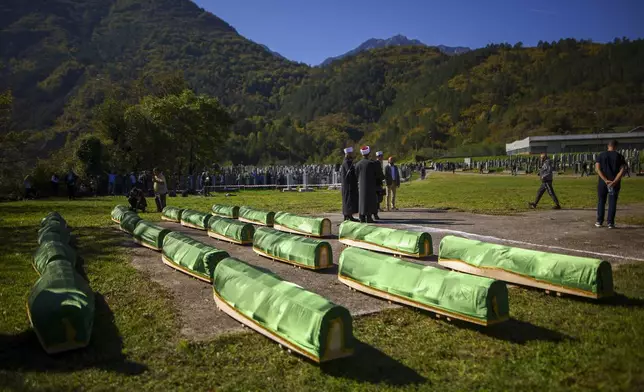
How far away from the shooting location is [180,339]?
533 cm

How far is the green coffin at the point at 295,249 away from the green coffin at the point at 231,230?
1.36 m

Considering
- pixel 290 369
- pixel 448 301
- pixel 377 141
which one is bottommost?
pixel 290 369

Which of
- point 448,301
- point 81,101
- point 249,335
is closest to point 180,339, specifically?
point 249,335

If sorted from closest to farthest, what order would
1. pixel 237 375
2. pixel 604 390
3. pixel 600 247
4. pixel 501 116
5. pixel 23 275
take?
1. pixel 604 390
2. pixel 237 375
3. pixel 23 275
4. pixel 600 247
5. pixel 501 116

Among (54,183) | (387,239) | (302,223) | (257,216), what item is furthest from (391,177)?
(54,183)

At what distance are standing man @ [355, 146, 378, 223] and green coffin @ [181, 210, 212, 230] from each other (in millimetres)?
4545

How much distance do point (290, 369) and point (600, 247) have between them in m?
8.09

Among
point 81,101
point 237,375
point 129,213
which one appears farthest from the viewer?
point 81,101

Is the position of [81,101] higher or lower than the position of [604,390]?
higher

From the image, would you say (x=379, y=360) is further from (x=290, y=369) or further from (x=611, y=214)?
(x=611, y=214)

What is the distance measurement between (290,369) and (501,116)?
594 feet

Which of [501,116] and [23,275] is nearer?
[23,275]

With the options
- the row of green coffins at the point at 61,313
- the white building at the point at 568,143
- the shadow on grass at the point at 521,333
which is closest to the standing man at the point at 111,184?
the row of green coffins at the point at 61,313

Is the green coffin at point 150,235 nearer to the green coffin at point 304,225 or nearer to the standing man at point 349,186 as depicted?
the green coffin at point 304,225
